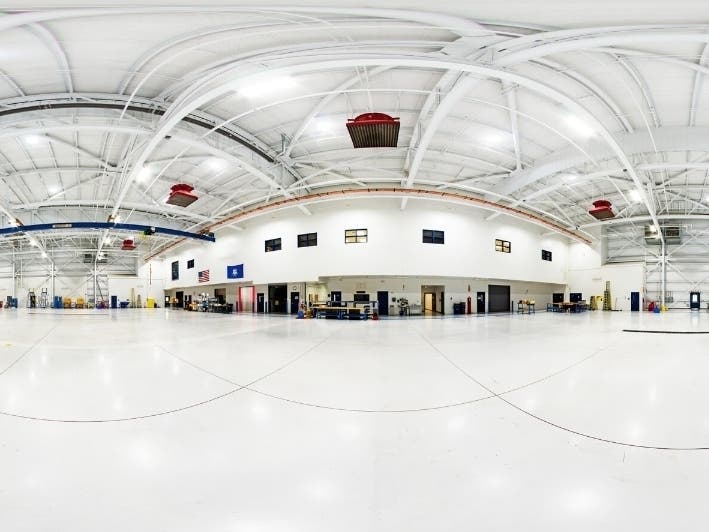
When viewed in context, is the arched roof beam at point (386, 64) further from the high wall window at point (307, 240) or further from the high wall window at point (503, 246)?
the high wall window at point (503, 246)

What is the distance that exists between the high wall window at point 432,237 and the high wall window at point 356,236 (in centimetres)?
333

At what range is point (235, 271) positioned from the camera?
21.6 meters

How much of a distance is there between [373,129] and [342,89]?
1852mm

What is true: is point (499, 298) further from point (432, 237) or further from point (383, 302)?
point (383, 302)

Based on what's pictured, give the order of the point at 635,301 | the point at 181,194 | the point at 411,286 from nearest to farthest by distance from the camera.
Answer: the point at 181,194 < the point at 411,286 < the point at 635,301

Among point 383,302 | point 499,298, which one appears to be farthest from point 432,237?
point 499,298

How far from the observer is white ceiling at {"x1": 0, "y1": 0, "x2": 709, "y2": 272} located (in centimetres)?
A: 523

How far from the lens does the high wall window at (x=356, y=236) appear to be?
57.1 ft

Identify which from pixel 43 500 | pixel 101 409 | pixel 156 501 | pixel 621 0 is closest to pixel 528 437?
pixel 156 501

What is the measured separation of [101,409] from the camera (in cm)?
330

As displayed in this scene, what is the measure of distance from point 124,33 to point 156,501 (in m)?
7.79

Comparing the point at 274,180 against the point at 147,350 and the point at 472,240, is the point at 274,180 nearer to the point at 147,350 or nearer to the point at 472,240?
the point at 147,350

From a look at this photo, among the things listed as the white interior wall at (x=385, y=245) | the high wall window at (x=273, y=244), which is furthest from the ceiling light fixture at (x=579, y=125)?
the high wall window at (x=273, y=244)

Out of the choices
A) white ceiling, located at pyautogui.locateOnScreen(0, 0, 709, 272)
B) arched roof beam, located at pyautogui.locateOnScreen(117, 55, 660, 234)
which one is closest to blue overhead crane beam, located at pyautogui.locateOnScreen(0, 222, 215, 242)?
white ceiling, located at pyautogui.locateOnScreen(0, 0, 709, 272)
